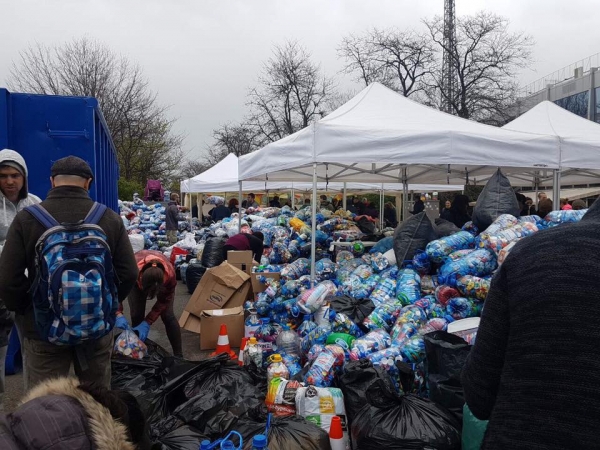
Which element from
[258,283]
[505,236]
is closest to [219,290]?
[258,283]

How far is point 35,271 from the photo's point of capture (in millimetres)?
2543

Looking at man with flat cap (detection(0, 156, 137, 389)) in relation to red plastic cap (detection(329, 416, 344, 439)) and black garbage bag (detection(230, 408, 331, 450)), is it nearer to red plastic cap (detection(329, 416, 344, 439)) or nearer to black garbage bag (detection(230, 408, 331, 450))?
black garbage bag (detection(230, 408, 331, 450))

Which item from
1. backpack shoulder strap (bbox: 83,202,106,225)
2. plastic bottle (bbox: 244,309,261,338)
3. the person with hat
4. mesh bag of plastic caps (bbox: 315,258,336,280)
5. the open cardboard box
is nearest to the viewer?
backpack shoulder strap (bbox: 83,202,106,225)

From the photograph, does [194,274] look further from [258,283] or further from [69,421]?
[69,421]

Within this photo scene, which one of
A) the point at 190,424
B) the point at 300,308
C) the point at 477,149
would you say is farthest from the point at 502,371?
the point at 477,149

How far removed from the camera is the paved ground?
3993mm

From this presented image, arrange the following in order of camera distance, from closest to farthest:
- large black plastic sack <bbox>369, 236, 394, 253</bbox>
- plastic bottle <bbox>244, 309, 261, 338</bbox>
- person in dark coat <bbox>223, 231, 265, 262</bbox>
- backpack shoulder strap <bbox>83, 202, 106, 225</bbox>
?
backpack shoulder strap <bbox>83, 202, 106, 225</bbox> < plastic bottle <bbox>244, 309, 261, 338</bbox> < large black plastic sack <bbox>369, 236, 394, 253</bbox> < person in dark coat <bbox>223, 231, 265, 262</bbox>

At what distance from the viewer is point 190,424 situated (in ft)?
9.70

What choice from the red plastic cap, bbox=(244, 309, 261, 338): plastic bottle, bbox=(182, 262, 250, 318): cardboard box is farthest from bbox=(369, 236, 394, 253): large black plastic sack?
the red plastic cap

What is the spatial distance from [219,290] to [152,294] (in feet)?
5.83

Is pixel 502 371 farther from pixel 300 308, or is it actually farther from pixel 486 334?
pixel 300 308

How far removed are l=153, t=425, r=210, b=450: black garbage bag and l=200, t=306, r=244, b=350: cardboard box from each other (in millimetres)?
2507

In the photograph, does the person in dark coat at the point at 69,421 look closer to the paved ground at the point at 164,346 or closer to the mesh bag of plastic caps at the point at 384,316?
the paved ground at the point at 164,346

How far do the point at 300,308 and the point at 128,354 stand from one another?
1697 millimetres
